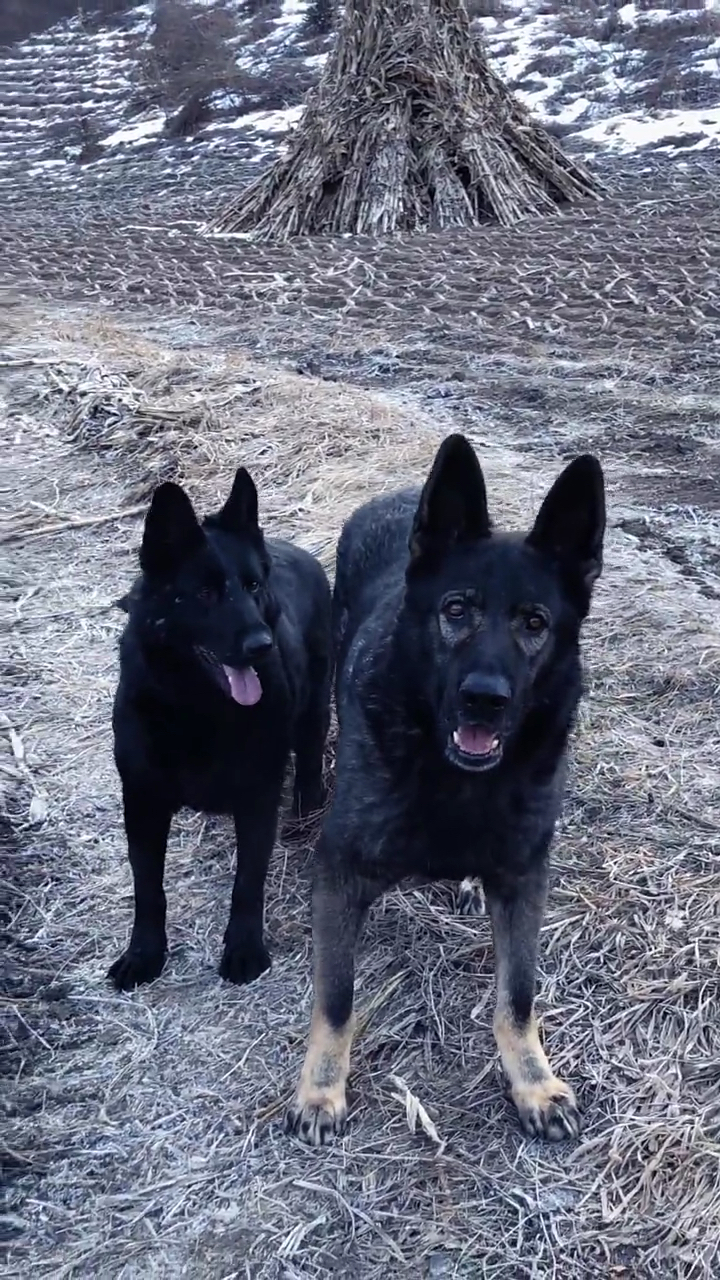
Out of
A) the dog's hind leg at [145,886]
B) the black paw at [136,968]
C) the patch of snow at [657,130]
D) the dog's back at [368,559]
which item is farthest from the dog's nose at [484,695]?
the patch of snow at [657,130]

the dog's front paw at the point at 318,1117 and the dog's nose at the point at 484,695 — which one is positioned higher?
the dog's nose at the point at 484,695

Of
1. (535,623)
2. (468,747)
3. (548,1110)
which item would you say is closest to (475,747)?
(468,747)

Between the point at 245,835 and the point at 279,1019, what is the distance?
0.49 metres

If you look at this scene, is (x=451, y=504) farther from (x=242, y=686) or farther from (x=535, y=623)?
(x=242, y=686)

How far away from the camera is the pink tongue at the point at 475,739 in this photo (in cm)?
263

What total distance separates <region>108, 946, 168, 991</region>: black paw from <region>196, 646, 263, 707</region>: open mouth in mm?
754

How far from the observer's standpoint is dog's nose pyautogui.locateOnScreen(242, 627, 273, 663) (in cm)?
320

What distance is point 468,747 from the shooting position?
8.68 feet

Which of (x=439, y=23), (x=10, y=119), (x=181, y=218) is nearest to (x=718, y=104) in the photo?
(x=439, y=23)

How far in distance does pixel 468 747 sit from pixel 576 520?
21.8 inches

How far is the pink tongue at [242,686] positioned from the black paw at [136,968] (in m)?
0.75

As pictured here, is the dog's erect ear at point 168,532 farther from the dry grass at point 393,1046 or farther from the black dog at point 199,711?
the dry grass at point 393,1046

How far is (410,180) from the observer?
51.4 ft

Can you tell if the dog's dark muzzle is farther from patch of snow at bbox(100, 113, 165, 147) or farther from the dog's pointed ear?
patch of snow at bbox(100, 113, 165, 147)
